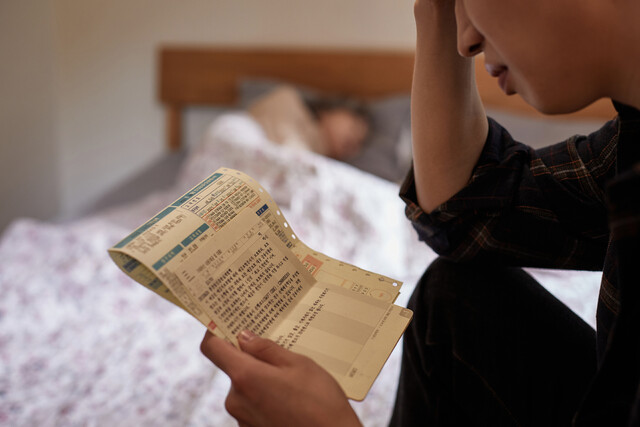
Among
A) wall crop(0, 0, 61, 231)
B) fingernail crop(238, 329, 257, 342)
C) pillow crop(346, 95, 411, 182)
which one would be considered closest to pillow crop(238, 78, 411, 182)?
pillow crop(346, 95, 411, 182)

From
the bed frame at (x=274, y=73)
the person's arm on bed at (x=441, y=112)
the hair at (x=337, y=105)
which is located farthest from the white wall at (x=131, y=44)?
the person's arm on bed at (x=441, y=112)

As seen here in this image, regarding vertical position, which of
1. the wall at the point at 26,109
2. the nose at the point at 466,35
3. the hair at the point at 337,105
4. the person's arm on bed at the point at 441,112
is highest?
the nose at the point at 466,35

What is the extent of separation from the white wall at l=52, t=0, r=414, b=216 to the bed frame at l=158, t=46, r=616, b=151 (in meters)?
0.06

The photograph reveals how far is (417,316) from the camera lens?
734mm

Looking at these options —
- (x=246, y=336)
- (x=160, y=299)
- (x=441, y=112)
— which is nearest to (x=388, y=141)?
(x=160, y=299)

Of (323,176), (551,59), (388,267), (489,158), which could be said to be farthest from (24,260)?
(551,59)

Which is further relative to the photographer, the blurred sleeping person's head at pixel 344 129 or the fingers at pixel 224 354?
the blurred sleeping person's head at pixel 344 129

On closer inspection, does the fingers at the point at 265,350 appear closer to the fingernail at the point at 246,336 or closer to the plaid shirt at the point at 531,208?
the fingernail at the point at 246,336

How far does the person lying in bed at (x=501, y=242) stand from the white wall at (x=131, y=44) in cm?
158

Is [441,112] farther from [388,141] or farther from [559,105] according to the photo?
[388,141]

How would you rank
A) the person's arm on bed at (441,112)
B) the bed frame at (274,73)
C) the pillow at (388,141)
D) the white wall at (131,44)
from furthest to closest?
the white wall at (131,44) < the bed frame at (274,73) < the pillow at (388,141) < the person's arm on bed at (441,112)

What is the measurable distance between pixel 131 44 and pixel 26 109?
566 millimetres

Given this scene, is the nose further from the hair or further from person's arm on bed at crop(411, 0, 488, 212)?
the hair

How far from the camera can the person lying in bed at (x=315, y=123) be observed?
2.01 meters
